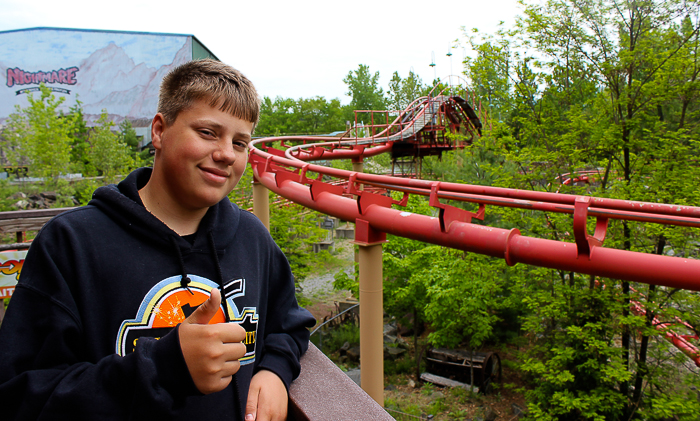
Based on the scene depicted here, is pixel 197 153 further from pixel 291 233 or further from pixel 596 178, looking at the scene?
pixel 291 233

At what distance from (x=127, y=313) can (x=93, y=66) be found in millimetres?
43078

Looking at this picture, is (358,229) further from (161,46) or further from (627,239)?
(161,46)

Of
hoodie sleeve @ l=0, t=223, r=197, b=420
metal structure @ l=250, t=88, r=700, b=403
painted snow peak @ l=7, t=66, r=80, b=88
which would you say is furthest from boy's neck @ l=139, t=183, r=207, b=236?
painted snow peak @ l=7, t=66, r=80, b=88

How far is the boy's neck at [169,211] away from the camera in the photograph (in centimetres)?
119

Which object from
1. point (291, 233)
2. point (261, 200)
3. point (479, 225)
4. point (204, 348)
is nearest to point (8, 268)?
point (204, 348)

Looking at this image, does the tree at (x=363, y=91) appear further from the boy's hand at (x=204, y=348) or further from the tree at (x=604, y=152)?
the boy's hand at (x=204, y=348)

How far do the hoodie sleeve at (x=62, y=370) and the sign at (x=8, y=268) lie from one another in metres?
3.24

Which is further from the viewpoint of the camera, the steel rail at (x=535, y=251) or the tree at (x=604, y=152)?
the tree at (x=604, y=152)

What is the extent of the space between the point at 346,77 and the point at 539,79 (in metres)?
48.6

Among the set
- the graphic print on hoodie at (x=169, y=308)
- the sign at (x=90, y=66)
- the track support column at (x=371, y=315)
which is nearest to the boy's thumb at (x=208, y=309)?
the graphic print on hoodie at (x=169, y=308)

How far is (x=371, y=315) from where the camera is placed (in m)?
5.47

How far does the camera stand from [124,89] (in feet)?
123

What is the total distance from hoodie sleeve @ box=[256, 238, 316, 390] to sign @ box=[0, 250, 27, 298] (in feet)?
10.3

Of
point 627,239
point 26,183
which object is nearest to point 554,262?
point 627,239
